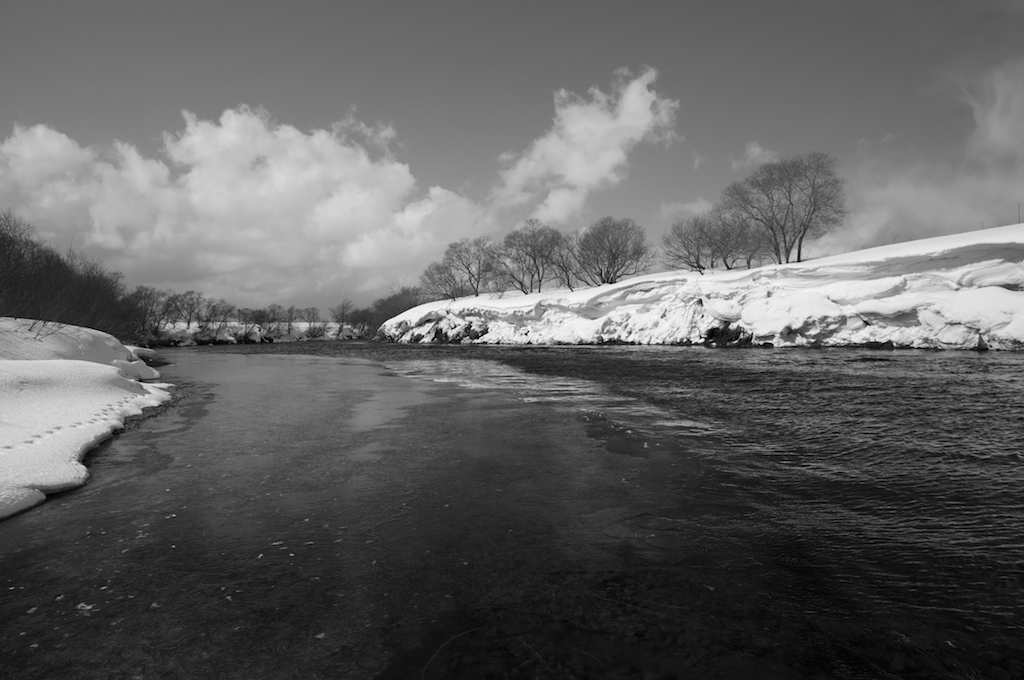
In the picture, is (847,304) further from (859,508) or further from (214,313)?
(214,313)

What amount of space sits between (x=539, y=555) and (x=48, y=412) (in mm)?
9671

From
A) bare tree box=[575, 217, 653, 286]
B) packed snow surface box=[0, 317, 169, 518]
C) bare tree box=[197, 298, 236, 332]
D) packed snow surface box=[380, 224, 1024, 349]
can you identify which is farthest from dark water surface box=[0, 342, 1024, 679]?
bare tree box=[197, 298, 236, 332]

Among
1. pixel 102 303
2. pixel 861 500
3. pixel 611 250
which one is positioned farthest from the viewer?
pixel 611 250

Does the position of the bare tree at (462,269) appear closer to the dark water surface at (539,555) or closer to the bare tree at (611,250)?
the bare tree at (611,250)

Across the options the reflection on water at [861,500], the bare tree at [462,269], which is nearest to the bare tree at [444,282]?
the bare tree at [462,269]

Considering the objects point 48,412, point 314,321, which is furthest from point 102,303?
point 314,321

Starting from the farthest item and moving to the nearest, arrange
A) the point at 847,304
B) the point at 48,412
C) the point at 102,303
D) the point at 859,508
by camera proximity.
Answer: the point at 102,303, the point at 847,304, the point at 48,412, the point at 859,508

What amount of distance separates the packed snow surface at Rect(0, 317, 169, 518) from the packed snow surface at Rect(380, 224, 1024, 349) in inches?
1132

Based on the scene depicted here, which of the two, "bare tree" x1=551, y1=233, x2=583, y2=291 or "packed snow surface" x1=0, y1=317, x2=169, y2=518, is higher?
"bare tree" x1=551, y1=233, x2=583, y2=291

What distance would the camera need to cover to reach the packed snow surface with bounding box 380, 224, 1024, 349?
21.8m

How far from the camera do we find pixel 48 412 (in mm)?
8500

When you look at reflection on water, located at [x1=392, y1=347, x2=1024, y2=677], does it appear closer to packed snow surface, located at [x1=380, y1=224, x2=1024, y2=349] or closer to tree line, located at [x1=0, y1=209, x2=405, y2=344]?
packed snow surface, located at [x1=380, y1=224, x2=1024, y2=349]

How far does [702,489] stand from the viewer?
17.2 feet

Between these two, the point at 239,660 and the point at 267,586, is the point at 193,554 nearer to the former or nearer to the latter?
the point at 267,586
